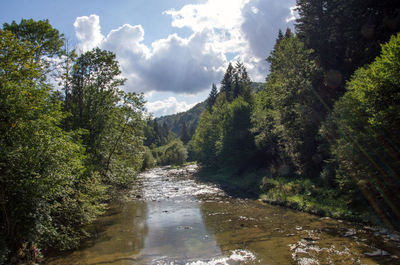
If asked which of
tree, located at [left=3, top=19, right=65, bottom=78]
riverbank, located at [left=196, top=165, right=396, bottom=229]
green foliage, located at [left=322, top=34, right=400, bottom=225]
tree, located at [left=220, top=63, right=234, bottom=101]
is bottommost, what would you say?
riverbank, located at [left=196, top=165, right=396, bottom=229]

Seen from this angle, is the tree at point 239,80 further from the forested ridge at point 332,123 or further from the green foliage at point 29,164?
the green foliage at point 29,164

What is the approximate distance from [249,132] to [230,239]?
31.3m

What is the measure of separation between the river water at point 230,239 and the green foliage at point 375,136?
2817mm

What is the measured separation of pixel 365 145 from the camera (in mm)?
16734

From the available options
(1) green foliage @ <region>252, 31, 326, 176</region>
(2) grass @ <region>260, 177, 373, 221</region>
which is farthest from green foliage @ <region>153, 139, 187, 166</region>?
(2) grass @ <region>260, 177, 373, 221</region>

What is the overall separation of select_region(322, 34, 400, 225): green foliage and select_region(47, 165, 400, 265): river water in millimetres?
2817

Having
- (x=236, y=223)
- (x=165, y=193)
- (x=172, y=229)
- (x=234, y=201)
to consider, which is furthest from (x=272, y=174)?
(x=172, y=229)

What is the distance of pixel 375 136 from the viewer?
15.7 meters

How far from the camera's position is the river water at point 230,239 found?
12000mm

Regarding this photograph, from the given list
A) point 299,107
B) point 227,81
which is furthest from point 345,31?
point 227,81

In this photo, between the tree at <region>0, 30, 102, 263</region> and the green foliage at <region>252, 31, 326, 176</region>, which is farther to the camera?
the green foliage at <region>252, 31, 326, 176</region>

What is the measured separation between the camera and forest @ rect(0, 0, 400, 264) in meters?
10.3

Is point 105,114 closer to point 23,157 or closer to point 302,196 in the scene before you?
point 23,157

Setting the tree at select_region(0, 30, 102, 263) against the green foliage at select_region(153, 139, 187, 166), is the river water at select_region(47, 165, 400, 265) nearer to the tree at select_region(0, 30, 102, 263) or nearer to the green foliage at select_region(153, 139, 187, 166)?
the tree at select_region(0, 30, 102, 263)
